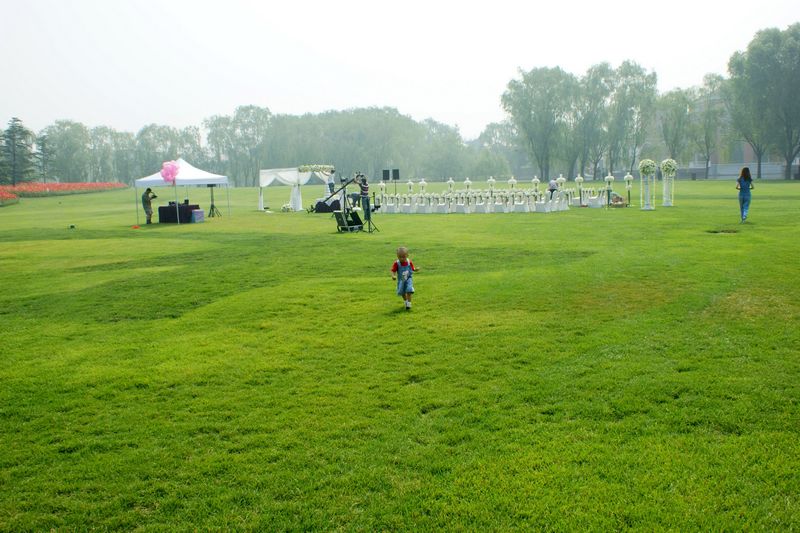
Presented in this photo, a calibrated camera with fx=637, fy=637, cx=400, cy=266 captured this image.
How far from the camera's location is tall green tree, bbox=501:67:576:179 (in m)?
79.6

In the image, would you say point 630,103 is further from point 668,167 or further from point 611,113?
point 668,167

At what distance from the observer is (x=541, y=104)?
8025 cm

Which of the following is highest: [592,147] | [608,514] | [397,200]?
[592,147]

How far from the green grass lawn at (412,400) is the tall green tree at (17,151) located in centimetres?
7611

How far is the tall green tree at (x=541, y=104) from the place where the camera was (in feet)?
261

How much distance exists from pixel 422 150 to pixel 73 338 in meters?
116

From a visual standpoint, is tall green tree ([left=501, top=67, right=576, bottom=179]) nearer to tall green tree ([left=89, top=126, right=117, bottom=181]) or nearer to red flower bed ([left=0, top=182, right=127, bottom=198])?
red flower bed ([left=0, top=182, right=127, bottom=198])

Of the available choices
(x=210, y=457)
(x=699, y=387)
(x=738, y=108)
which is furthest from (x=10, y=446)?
(x=738, y=108)

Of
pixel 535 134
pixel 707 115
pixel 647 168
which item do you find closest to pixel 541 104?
pixel 535 134

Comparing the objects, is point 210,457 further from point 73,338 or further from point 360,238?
point 360,238

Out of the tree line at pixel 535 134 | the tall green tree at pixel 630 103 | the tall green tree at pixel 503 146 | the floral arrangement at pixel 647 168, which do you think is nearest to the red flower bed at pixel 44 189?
the tree line at pixel 535 134

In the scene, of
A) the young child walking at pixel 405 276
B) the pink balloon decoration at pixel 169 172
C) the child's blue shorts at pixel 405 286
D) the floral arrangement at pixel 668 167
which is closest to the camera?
the young child walking at pixel 405 276

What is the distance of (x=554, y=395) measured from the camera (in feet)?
19.1

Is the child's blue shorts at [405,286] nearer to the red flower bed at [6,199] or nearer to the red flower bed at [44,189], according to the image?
the red flower bed at [6,199]
